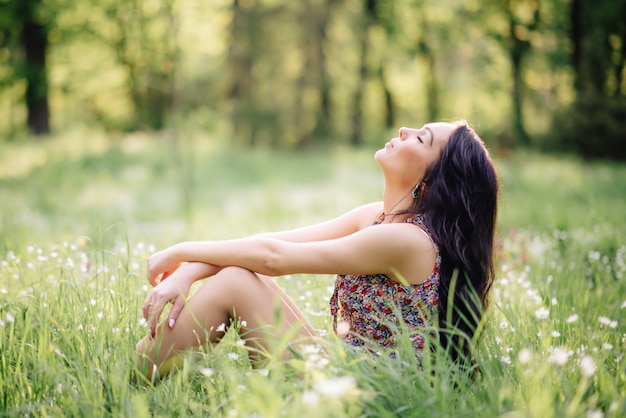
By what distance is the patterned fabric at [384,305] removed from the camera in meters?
2.32

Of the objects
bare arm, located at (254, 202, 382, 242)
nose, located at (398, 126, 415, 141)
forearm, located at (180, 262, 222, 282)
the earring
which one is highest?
nose, located at (398, 126, 415, 141)

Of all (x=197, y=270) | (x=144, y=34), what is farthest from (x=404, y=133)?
(x=144, y=34)

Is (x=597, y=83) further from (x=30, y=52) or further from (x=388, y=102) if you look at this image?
(x=30, y=52)

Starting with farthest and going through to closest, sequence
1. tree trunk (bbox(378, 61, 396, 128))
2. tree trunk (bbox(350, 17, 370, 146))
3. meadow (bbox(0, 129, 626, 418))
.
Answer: tree trunk (bbox(378, 61, 396, 128)) < tree trunk (bbox(350, 17, 370, 146)) < meadow (bbox(0, 129, 626, 418))

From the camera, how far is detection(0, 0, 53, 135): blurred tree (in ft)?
48.3

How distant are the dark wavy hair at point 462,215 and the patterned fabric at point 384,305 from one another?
61 millimetres

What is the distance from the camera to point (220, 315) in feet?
7.65

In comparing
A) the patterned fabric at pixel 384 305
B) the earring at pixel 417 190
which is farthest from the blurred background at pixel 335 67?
the patterned fabric at pixel 384 305

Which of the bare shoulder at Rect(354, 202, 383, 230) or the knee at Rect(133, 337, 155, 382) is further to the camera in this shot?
the bare shoulder at Rect(354, 202, 383, 230)

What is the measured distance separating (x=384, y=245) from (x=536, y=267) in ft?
8.40

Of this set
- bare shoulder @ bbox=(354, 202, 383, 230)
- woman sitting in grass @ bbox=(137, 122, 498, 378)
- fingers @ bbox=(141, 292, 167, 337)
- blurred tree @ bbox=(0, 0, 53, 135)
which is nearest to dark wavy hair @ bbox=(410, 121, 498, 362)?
woman sitting in grass @ bbox=(137, 122, 498, 378)

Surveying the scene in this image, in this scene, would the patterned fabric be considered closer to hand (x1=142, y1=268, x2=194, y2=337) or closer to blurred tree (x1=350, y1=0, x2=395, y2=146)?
hand (x1=142, y1=268, x2=194, y2=337)

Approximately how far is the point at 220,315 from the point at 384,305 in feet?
2.36

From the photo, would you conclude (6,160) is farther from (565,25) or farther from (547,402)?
(565,25)
